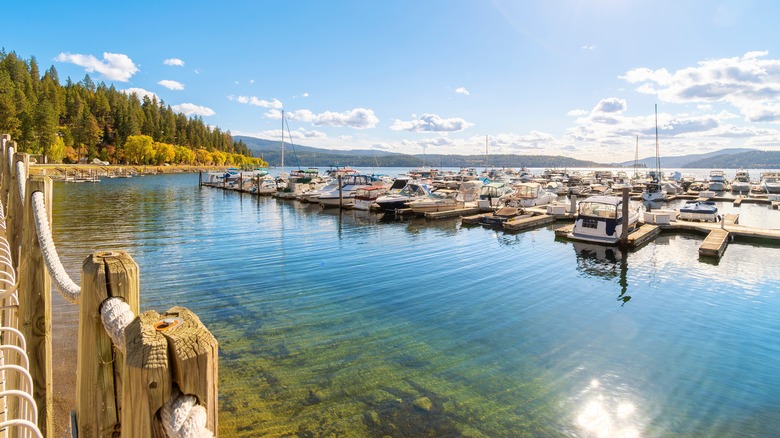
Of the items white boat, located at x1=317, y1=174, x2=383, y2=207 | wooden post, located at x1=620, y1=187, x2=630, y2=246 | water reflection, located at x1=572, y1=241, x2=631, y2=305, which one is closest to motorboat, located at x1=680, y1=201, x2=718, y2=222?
wooden post, located at x1=620, y1=187, x2=630, y2=246

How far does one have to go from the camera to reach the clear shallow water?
6.93 m

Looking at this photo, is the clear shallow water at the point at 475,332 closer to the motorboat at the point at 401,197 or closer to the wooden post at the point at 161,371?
the wooden post at the point at 161,371

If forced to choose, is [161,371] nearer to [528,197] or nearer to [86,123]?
[528,197]

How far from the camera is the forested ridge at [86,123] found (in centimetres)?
8062

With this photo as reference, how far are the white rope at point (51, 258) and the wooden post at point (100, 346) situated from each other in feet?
0.95

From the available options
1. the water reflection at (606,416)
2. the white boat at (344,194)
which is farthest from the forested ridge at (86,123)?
the water reflection at (606,416)

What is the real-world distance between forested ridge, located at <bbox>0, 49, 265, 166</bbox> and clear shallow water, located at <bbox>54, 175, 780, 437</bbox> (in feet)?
262

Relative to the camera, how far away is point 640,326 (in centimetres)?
1120

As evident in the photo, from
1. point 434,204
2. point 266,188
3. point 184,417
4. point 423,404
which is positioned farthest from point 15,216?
point 266,188

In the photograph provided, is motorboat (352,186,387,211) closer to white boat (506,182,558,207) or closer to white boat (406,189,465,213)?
white boat (406,189,465,213)

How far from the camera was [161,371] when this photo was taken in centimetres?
128

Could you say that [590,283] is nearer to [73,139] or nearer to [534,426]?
[534,426]

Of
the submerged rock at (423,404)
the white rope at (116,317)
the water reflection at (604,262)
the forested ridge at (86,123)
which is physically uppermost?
the forested ridge at (86,123)

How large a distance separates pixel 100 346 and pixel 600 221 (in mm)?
22777
